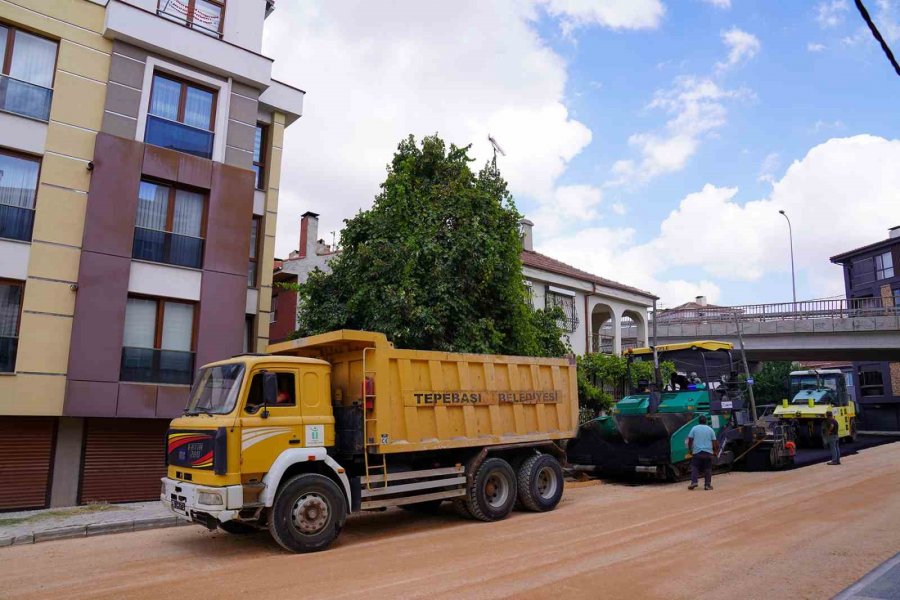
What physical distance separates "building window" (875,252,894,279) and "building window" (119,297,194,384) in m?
54.7

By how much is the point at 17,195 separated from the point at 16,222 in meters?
0.54

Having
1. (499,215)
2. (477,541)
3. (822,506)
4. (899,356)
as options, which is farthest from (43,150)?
(899,356)

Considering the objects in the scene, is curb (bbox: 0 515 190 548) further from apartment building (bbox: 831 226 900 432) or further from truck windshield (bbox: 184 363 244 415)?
apartment building (bbox: 831 226 900 432)

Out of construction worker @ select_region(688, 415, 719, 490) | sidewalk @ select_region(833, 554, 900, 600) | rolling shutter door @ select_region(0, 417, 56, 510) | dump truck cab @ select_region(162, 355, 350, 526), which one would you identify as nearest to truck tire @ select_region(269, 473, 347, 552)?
dump truck cab @ select_region(162, 355, 350, 526)

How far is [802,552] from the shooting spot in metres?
7.34

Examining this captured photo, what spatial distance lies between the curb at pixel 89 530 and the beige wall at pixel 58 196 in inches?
124

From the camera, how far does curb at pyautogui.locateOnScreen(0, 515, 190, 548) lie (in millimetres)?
9102

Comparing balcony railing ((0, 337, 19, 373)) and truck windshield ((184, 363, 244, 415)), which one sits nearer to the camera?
truck windshield ((184, 363, 244, 415))

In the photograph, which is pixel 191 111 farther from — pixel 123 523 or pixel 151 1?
pixel 123 523

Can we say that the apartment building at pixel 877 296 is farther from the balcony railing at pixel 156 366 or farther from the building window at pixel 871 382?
the balcony railing at pixel 156 366

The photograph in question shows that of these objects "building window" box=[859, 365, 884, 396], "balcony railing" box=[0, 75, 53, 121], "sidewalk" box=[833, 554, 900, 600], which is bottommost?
"sidewalk" box=[833, 554, 900, 600]

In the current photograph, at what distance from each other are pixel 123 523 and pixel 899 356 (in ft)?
132

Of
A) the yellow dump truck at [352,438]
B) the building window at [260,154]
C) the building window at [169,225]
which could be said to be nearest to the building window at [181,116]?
the building window at [169,225]

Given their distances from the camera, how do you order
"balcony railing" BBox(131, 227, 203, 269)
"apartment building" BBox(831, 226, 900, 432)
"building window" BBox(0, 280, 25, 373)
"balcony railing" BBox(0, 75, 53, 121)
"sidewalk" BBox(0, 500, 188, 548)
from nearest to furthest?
1. "sidewalk" BBox(0, 500, 188, 548)
2. "building window" BBox(0, 280, 25, 373)
3. "balcony railing" BBox(0, 75, 53, 121)
4. "balcony railing" BBox(131, 227, 203, 269)
5. "apartment building" BBox(831, 226, 900, 432)
